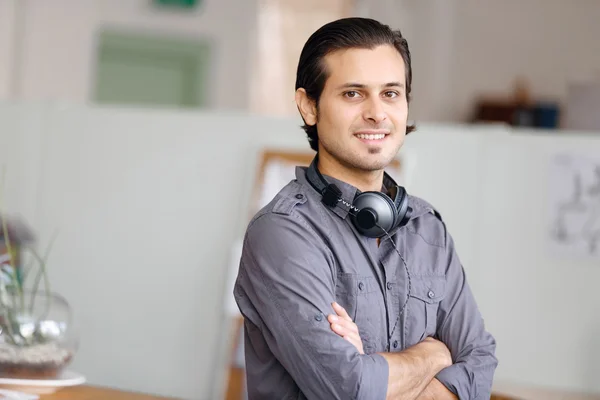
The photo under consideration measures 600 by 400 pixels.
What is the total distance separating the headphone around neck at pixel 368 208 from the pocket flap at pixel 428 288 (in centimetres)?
11

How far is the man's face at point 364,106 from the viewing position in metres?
1.59

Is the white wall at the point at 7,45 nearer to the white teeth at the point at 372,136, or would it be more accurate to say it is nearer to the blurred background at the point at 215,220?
the blurred background at the point at 215,220

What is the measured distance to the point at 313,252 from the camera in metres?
1.54

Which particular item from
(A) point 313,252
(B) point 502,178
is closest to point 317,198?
(A) point 313,252

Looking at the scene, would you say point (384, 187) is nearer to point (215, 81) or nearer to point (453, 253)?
point (453, 253)

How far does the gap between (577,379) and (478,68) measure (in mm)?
5572

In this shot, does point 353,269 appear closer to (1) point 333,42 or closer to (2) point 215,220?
(1) point 333,42

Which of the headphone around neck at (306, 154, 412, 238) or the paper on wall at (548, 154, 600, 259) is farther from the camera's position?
the paper on wall at (548, 154, 600, 259)

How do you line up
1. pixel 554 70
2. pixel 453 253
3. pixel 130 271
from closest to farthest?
1. pixel 453 253
2. pixel 130 271
3. pixel 554 70

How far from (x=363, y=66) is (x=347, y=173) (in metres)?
0.19

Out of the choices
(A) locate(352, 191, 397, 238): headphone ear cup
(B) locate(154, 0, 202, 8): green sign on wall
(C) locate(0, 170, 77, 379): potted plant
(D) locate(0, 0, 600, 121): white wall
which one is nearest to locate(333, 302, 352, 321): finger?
(A) locate(352, 191, 397, 238): headphone ear cup

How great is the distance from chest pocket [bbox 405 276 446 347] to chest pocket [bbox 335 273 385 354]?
0.08 metres

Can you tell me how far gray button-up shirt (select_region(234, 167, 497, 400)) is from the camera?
1471 mm

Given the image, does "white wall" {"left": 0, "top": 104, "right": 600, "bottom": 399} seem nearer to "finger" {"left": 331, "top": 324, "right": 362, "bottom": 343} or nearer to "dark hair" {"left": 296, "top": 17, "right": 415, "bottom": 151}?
"dark hair" {"left": 296, "top": 17, "right": 415, "bottom": 151}
